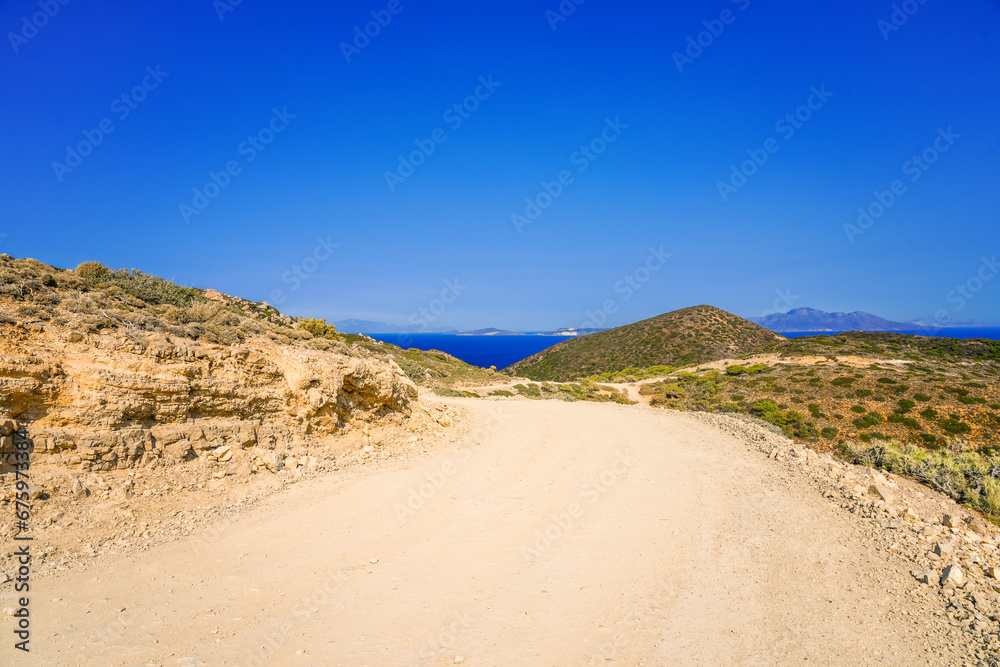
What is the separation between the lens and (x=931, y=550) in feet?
19.7

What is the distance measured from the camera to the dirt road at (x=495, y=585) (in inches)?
163

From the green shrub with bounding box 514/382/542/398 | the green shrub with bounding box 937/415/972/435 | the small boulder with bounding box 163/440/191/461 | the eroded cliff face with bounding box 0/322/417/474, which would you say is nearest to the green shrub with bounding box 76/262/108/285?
the eroded cliff face with bounding box 0/322/417/474

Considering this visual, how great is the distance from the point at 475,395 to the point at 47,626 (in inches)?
688

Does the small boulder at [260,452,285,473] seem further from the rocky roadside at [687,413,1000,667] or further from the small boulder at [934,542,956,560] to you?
the small boulder at [934,542,956,560]

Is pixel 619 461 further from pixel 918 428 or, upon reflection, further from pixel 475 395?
pixel 918 428

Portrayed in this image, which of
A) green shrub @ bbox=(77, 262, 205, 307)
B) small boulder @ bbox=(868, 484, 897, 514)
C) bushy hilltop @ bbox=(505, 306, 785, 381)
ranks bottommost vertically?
small boulder @ bbox=(868, 484, 897, 514)

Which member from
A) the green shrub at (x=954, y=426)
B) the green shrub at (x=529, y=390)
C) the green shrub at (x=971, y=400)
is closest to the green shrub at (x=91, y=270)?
the green shrub at (x=529, y=390)

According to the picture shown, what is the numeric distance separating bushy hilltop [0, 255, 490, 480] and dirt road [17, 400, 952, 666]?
5.77 feet

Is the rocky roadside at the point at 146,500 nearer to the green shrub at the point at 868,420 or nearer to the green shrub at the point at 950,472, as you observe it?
the green shrub at the point at 950,472

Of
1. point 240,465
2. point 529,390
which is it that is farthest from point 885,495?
point 529,390

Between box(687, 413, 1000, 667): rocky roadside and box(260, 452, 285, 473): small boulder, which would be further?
box(260, 452, 285, 473): small boulder

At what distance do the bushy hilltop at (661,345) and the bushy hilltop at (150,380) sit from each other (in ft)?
145

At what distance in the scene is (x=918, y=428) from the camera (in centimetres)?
1712

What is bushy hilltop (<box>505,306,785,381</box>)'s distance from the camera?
171ft
